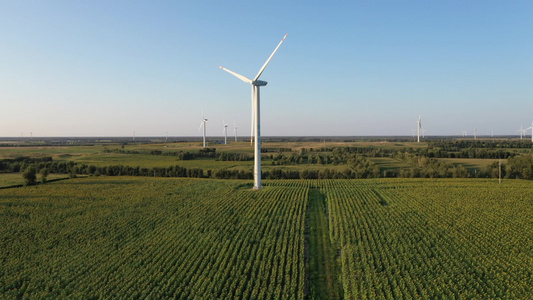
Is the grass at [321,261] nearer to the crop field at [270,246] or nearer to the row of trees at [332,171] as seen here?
the crop field at [270,246]

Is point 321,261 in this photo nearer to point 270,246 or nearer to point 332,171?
point 270,246

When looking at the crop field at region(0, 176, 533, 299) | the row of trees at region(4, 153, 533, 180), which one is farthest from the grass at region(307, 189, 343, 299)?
the row of trees at region(4, 153, 533, 180)

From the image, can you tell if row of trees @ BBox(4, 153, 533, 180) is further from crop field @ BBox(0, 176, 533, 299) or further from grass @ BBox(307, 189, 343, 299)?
grass @ BBox(307, 189, 343, 299)

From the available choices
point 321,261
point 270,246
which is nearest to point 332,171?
point 270,246

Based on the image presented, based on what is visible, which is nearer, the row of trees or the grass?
the grass

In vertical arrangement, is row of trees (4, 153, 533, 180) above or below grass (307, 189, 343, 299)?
above

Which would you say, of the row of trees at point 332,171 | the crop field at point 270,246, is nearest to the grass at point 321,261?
the crop field at point 270,246

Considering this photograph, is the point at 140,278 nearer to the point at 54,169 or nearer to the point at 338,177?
the point at 338,177

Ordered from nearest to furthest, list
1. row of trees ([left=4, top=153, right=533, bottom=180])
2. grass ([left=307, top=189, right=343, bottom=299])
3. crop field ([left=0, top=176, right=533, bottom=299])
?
crop field ([left=0, top=176, right=533, bottom=299]) < grass ([left=307, top=189, right=343, bottom=299]) < row of trees ([left=4, top=153, right=533, bottom=180])

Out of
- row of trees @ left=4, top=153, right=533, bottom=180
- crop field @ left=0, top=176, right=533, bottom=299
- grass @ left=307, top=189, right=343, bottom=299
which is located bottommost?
grass @ left=307, top=189, right=343, bottom=299
